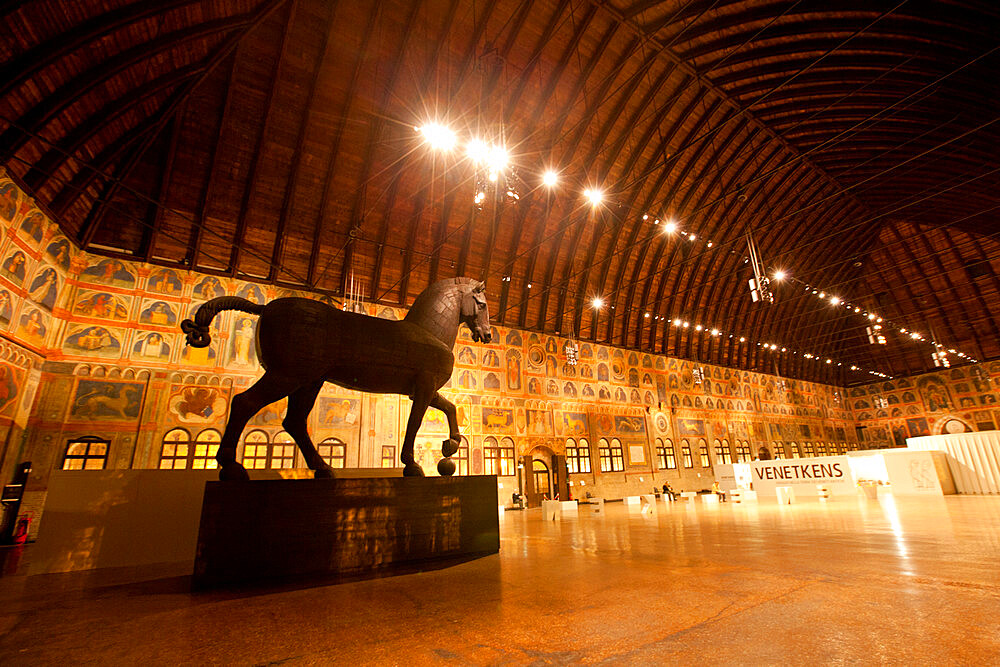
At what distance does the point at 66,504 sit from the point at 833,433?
44.1 metres

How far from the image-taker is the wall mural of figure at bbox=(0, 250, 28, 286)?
9695mm

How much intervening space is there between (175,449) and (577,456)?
15959 mm

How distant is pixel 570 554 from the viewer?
4836 millimetres

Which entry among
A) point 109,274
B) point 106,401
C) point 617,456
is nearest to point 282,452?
point 106,401

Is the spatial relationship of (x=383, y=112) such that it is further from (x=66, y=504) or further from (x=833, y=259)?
(x=833, y=259)

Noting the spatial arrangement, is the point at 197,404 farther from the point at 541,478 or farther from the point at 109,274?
the point at 541,478

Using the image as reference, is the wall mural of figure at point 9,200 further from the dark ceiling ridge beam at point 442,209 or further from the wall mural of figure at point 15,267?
the dark ceiling ridge beam at point 442,209

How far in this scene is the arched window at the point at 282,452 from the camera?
1357 cm

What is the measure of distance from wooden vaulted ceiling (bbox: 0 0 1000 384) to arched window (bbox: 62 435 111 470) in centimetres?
577

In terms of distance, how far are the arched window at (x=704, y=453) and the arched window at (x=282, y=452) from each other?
876 inches

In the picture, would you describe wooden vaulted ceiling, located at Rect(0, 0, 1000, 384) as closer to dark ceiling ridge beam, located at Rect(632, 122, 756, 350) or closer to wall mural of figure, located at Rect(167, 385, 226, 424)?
dark ceiling ridge beam, located at Rect(632, 122, 756, 350)

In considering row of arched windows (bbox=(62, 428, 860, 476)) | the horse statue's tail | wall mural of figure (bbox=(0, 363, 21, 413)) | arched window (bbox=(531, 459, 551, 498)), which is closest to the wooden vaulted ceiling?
wall mural of figure (bbox=(0, 363, 21, 413))

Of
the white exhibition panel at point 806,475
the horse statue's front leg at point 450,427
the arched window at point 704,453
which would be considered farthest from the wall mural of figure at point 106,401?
the arched window at point 704,453

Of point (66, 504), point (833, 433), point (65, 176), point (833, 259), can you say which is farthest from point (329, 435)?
point (833, 433)
